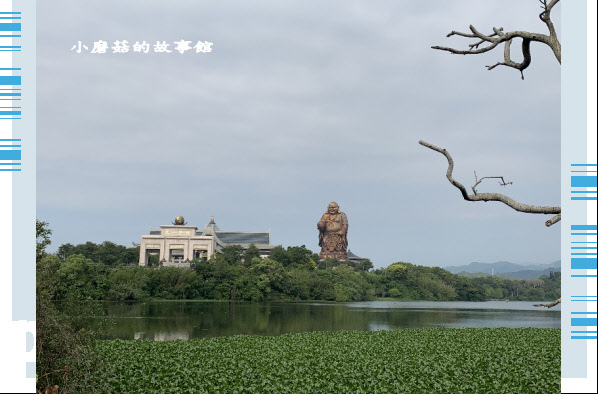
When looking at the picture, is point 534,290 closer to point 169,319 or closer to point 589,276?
point 169,319

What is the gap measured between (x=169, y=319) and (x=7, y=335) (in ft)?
77.1

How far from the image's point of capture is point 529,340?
1588cm

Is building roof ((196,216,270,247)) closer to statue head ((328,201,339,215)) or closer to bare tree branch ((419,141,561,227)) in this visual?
statue head ((328,201,339,215))

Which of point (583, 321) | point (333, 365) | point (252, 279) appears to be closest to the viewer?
point (583, 321)

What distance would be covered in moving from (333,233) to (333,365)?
6214 cm

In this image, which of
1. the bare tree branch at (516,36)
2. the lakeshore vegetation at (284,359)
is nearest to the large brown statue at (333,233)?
the lakeshore vegetation at (284,359)

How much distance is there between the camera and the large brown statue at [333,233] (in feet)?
239

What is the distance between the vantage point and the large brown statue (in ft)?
239

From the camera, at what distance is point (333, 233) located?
73.1 meters

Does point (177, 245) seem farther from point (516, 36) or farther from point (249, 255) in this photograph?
point (516, 36)

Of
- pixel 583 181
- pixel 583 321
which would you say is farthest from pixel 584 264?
pixel 583 181

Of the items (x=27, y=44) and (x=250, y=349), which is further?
(x=250, y=349)

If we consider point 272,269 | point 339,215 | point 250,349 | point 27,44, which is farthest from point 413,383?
point 339,215

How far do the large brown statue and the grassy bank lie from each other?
5710 cm
